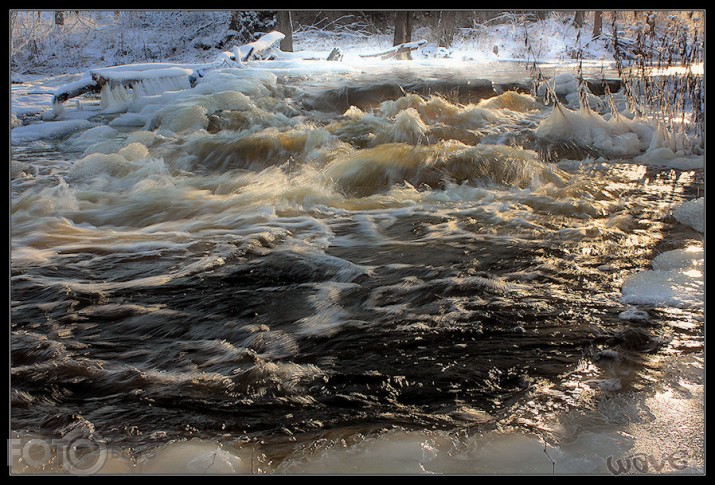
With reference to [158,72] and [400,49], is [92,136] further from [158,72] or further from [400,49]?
[400,49]

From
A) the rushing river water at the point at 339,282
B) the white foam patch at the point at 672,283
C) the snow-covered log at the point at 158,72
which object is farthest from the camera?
the snow-covered log at the point at 158,72

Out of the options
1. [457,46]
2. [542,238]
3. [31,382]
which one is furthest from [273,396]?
[457,46]

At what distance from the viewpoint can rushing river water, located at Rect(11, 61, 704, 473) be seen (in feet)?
6.37

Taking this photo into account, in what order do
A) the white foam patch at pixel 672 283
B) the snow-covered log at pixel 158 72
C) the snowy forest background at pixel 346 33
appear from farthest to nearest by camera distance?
the snow-covered log at pixel 158 72 → the snowy forest background at pixel 346 33 → the white foam patch at pixel 672 283

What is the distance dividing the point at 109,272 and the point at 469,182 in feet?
4.91

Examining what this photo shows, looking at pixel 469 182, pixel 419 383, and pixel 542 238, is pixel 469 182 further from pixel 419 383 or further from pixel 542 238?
pixel 419 383

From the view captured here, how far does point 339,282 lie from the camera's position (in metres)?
2.51

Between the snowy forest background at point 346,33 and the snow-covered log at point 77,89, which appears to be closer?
the snowy forest background at point 346,33

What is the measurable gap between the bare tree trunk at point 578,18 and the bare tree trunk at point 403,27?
62cm

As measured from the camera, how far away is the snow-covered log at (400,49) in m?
2.66

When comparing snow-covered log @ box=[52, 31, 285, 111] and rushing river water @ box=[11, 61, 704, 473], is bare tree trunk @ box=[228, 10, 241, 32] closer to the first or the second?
snow-covered log @ box=[52, 31, 285, 111]

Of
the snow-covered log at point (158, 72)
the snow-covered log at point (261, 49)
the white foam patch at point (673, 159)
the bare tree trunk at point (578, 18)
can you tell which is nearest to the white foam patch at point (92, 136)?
the snow-covered log at point (158, 72)

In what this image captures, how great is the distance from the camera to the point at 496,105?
2.82 metres

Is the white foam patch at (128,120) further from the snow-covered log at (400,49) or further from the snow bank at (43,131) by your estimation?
the snow-covered log at (400,49)
